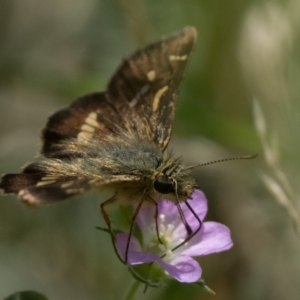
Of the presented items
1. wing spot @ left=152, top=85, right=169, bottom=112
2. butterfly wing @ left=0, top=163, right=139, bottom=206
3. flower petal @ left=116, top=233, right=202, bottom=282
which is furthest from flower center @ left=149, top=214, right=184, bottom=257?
wing spot @ left=152, top=85, right=169, bottom=112

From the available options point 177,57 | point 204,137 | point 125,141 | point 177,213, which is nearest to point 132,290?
→ point 177,213

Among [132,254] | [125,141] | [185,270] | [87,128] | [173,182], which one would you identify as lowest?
[185,270]

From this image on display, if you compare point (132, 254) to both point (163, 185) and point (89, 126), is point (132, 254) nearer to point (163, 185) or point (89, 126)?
point (163, 185)

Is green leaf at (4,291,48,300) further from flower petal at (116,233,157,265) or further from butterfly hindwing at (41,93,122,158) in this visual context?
butterfly hindwing at (41,93,122,158)

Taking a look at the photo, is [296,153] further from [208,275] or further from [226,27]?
[226,27]

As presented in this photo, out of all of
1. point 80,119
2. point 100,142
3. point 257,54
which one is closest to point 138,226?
point 100,142

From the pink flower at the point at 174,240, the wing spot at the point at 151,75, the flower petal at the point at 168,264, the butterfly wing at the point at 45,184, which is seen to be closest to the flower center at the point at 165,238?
the pink flower at the point at 174,240
